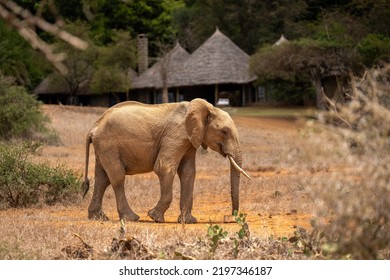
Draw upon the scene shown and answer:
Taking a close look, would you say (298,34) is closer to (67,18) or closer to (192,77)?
(192,77)

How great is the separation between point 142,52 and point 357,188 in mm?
43691

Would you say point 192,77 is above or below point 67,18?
below

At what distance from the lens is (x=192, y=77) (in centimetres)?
4553

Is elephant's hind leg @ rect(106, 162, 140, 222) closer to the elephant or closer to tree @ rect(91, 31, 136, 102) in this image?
the elephant

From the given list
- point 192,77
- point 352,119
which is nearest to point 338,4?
point 192,77

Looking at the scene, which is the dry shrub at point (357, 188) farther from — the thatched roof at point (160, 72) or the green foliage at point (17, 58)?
the thatched roof at point (160, 72)

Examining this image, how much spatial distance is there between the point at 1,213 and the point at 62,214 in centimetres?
80

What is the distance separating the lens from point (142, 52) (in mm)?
49250

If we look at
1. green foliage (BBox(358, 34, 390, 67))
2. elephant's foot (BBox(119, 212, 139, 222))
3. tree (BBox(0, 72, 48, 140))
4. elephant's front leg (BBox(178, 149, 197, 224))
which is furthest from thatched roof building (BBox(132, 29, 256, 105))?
elephant's foot (BBox(119, 212, 139, 222))

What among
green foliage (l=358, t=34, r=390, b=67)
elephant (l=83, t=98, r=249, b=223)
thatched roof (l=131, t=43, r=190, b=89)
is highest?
green foliage (l=358, t=34, r=390, b=67)

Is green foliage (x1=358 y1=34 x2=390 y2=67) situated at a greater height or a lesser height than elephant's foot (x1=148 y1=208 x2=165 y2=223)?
greater

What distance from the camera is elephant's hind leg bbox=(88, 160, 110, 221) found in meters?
10.2

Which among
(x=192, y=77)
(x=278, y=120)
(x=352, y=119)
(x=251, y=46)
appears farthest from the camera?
(x=251, y=46)

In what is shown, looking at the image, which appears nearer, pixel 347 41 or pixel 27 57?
pixel 347 41
